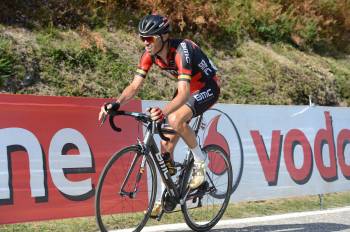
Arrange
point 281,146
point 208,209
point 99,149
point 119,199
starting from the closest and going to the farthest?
1. point 119,199
2. point 99,149
3. point 208,209
4. point 281,146

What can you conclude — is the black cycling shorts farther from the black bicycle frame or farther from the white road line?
the white road line

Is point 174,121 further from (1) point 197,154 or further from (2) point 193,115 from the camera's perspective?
(1) point 197,154

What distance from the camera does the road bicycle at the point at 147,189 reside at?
5152 mm

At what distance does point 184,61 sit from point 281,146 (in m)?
3.31

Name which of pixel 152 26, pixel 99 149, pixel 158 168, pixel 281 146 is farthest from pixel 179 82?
pixel 281 146

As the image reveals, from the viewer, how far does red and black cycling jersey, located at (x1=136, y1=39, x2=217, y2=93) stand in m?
5.30

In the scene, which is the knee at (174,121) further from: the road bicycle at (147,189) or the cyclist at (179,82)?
the road bicycle at (147,189)

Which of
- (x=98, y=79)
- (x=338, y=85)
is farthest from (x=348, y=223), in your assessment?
(x=338, y=85)

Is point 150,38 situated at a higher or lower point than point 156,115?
higher

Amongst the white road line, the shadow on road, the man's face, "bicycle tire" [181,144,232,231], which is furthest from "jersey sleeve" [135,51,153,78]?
the shadow on road

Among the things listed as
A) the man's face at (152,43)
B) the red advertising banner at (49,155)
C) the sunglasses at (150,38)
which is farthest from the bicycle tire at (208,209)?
the sunglasses at (150,38)

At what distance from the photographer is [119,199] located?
18.2 feet

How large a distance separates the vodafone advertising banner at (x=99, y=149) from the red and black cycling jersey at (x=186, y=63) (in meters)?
0.95

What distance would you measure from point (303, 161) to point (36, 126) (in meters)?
4.25
